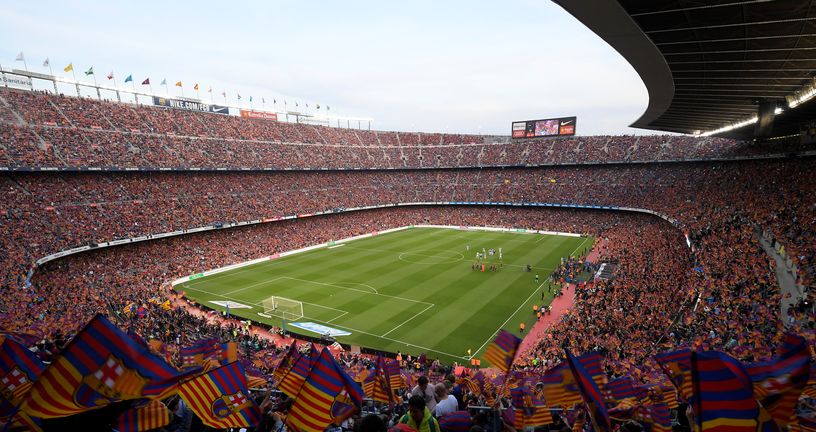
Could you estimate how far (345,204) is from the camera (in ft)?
203

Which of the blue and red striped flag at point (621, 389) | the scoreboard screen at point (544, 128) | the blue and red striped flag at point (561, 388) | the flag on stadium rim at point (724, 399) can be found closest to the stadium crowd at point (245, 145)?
the scoreboard screen at point (544, 128)

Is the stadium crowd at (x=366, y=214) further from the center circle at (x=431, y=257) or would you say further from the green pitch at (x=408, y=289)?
the center circle at (x=431, y=257)

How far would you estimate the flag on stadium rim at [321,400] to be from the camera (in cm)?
511

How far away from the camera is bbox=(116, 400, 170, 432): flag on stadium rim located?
474cm

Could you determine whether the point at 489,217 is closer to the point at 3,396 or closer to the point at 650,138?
the point at 650,138

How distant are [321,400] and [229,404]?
1.37m

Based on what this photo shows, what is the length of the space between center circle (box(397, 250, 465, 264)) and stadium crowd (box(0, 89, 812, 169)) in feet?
83.6

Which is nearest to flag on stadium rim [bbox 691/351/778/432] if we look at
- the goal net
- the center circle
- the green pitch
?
the green pitch

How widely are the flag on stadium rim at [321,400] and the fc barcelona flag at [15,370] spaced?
11.1 feet

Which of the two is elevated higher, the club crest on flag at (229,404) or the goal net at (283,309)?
the club crest on flag at (229,404)

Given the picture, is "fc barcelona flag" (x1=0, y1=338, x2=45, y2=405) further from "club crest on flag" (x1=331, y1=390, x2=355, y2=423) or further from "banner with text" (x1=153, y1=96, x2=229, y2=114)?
"banner with text" (x1=153, y1=96, x2=229, y2=114)

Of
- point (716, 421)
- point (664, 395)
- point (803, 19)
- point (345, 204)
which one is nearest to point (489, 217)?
point (345, 204)

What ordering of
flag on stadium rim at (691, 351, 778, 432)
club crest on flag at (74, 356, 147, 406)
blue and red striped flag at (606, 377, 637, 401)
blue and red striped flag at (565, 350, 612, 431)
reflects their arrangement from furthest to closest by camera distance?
blue and red striped flag at (606, 377, 637, 401) → blue and red striped flag at (565, 350, 612, 431) → club crest on flag at (74, 356, 147, 406) → flag on stadium rim at (691, 351, 778, 432)

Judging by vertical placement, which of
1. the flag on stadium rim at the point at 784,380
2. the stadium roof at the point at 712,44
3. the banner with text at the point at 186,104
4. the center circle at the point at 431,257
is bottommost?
the center circle at the point at 431,257
